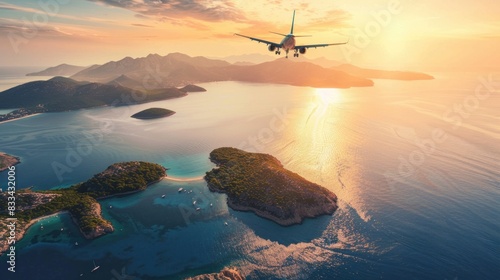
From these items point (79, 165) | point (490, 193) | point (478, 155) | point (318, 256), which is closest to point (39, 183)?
point (79, 165)

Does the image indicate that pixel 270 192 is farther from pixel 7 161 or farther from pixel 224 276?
pixel 7 161

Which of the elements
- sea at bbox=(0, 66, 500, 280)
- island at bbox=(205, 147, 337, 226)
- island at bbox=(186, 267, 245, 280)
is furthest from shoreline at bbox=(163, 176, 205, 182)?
island at bbox=(186, 267, 245, 280)

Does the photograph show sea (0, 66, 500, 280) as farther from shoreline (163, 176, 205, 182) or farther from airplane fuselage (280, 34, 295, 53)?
airplane fuselage (280, 34, 295, 53)

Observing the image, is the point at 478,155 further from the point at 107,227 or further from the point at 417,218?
the point at 107,227

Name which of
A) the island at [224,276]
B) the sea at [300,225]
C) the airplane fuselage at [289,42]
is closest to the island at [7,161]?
the sea at [300,225]

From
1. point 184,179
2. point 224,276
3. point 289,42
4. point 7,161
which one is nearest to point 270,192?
point 224,276
